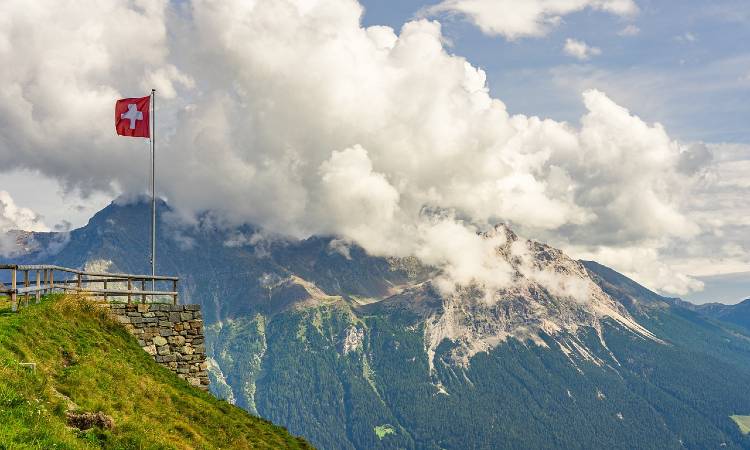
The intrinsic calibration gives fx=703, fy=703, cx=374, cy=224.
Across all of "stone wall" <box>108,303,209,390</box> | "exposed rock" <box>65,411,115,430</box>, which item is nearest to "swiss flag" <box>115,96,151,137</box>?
"stone wall" <box>108,303,209,390</box>

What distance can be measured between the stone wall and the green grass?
1157mm

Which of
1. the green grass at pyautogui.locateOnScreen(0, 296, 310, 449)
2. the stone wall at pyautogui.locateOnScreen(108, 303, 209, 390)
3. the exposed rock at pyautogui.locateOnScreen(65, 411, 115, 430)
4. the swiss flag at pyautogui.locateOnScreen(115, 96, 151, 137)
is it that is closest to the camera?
the green grass at pyautogui.locateOnScreen(0, 296, 310, 449)

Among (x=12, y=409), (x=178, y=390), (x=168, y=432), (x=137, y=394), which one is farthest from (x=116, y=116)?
(x=12, y=409)

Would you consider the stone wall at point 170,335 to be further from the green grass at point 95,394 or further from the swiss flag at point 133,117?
the swiss flag at point 133,117

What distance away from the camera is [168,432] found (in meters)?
26.1

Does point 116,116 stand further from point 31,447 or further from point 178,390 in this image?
point 31,447

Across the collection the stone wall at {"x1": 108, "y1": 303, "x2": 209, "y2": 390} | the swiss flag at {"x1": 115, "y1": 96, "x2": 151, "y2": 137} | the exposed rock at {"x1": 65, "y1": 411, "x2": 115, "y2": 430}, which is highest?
the swiss flag at {"x1": 115, "y1": 96, "x2": 151, "y2": 137}

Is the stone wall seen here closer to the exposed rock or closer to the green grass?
the green grass

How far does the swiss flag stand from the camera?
49125 mm

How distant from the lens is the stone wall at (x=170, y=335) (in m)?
38.7

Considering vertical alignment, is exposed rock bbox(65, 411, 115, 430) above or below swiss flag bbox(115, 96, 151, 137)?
below

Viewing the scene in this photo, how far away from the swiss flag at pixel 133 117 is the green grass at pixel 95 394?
15.4m

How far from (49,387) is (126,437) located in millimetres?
3242

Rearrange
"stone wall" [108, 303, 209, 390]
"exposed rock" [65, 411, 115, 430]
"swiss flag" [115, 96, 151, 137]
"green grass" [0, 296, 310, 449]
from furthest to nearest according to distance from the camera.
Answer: "swiss flag" [115, 96, 151, 137], "stone wall" [108, 303, 209, 390], "exposed rock" [65, 411, 115, 430], "green grass" [0, 296, 310, 449]
